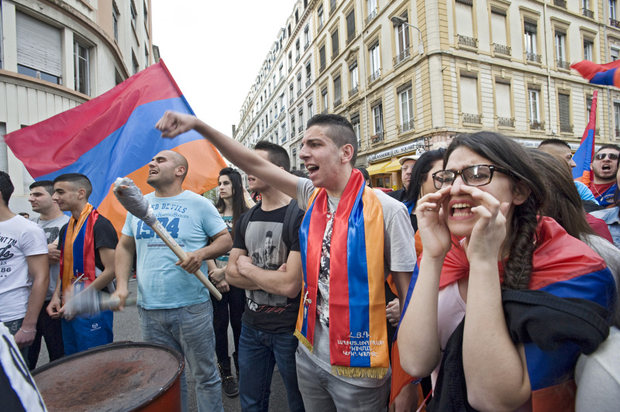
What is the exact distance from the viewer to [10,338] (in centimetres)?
77

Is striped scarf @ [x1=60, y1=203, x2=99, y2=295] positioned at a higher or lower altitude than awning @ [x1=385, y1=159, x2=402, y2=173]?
lower

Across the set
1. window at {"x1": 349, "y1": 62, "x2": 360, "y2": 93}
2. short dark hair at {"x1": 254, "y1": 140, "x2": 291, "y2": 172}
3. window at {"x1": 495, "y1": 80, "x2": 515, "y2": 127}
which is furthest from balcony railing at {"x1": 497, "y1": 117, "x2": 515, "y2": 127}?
short dark hair at {"x1": 254, "y1": 140, "x2": 291, "y2": 172}

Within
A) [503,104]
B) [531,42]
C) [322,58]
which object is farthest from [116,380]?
[322,58]

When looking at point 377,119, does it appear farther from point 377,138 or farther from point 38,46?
point 38,46

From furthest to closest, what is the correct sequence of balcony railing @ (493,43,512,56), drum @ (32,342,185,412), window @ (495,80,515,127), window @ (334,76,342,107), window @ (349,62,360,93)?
window @ (334,76,342,107) < window @ (349,62,360,93) < balcony railing @ (493,43,512,56) < window @ (495,80,515,127) < drum @ (32,342,185,412)

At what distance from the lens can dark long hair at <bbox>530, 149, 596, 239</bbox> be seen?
1334mm

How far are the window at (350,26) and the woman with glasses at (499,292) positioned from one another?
76.4 feet

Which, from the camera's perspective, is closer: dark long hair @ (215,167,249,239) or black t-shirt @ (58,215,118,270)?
black t-shirt @ (58,215,118,270)

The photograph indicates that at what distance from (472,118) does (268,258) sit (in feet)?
52.0

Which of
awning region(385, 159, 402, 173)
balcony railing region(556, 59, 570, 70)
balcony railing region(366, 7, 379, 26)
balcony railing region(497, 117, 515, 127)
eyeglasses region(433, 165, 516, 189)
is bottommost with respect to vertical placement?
eyeglasses region(433, 165, 516, 189)

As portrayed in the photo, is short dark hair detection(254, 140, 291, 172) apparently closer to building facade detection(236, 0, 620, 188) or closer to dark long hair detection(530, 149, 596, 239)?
dark long hair detection(530, 149, 596, 239)

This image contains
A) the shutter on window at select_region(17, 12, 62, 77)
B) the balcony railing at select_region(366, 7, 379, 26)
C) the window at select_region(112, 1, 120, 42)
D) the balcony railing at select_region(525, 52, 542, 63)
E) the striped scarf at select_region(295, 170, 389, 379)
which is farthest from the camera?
the balcony railing at select_region(366, 7, 379, 26)

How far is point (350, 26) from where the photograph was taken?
21.6 meters

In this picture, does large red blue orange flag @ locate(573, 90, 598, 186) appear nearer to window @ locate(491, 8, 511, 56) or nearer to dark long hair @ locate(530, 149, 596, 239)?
dark long hair @ locate(530, 149, 596, 239)
